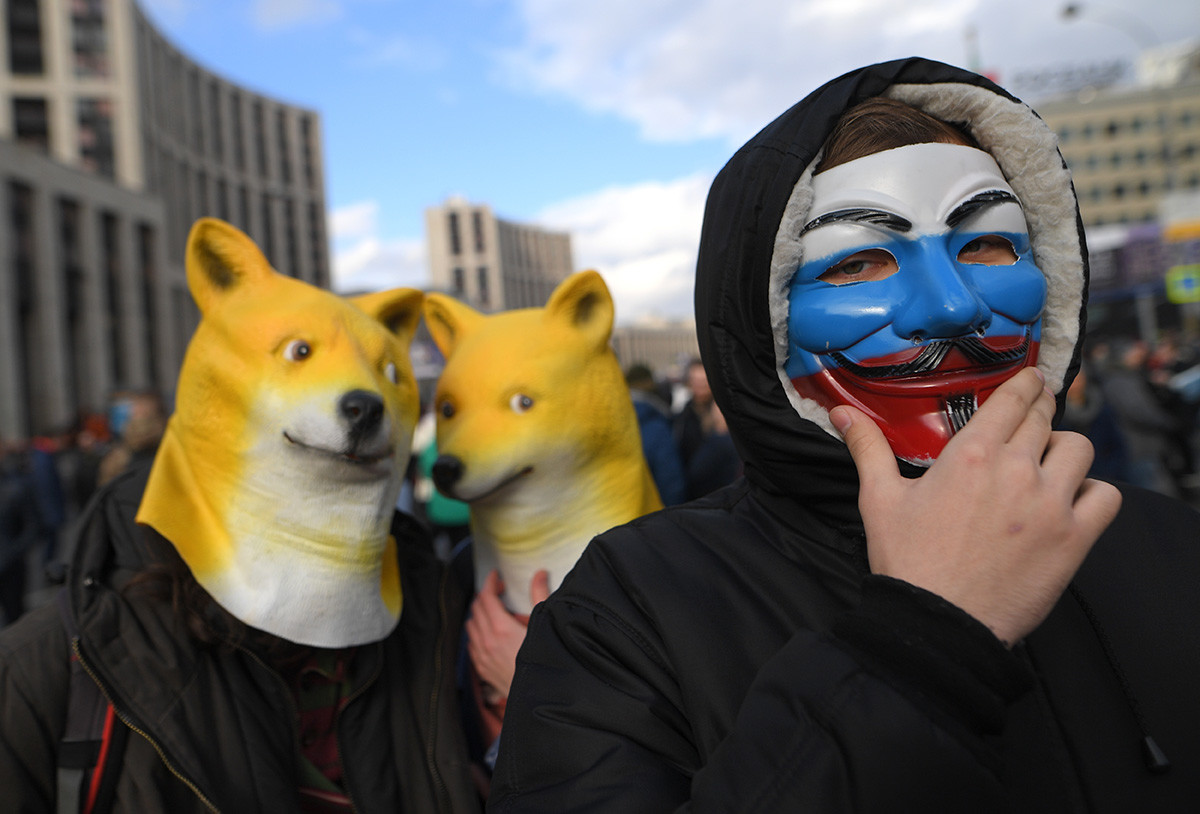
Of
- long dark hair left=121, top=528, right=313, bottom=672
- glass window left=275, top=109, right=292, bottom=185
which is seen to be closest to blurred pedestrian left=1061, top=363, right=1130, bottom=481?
long dark hair left=121, top=528, right=313, bottom=672

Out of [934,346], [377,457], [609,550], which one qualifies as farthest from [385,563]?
[934,346]

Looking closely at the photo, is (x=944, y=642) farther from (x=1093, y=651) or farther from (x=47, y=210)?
(x=47, y=210)

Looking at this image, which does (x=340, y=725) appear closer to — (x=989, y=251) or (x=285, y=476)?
(x=285, y=476)

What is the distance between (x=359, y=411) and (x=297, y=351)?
0.20 meters

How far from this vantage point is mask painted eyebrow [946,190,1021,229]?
119 centimetres

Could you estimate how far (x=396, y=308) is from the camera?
89.6 inches

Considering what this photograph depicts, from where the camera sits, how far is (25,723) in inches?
61.7

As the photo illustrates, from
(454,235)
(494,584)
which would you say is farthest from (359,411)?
(454,235)

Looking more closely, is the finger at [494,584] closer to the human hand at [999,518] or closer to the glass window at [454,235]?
the human hand at [999,518]

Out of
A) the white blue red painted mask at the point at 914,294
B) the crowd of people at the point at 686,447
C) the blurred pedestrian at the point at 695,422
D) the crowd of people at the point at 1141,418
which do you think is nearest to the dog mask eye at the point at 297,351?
A: the white blue red painted mask at the point at 914,294

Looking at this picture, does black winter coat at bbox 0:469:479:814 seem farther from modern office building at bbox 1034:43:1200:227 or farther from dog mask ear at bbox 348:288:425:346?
modern office building at bbox 1034:43:1200:227

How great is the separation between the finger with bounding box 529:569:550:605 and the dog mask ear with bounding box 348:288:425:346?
693 millimetres

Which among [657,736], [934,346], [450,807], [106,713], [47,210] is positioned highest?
[47,210]

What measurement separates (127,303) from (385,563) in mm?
33655
